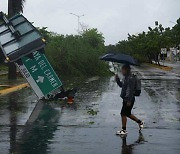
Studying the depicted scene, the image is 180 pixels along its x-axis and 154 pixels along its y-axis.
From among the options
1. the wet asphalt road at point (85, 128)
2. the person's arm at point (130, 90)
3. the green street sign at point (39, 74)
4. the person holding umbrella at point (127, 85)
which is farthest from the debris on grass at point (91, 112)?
the person's arm at point (130, 90)

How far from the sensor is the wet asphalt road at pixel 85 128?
801 cm

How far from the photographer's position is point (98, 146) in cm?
816

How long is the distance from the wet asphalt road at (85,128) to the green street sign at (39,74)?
58 centimetres

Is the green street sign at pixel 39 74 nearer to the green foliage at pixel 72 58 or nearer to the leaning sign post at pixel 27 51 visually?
the leaning sign post at pixel 27 51

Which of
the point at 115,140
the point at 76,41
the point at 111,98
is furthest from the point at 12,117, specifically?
the point at 76,41

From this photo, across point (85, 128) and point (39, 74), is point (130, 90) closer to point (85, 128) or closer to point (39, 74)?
point (85, 128)

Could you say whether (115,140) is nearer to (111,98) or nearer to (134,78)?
(134,78)

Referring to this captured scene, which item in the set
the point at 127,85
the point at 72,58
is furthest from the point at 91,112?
the point at 72,58

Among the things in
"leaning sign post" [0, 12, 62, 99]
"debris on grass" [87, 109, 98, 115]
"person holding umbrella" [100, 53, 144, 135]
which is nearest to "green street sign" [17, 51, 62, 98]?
"leaning sign post" [0, 12, 62, 99]

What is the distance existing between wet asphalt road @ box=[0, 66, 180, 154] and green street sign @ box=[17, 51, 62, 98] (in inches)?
22.9

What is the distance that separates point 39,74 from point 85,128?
496 cm

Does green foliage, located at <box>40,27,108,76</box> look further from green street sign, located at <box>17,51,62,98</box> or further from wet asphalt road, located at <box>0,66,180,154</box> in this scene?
green street sign, located at <box>17,51,62,98</box>

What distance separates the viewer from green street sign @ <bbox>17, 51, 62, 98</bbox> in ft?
47.4

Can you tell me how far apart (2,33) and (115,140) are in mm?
6506
